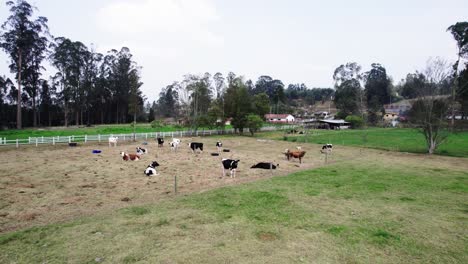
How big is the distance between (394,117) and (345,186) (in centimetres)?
8555

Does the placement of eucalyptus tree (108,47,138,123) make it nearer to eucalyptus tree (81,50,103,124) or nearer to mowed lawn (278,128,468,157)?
eucalyptus tree (81,50,103,124)

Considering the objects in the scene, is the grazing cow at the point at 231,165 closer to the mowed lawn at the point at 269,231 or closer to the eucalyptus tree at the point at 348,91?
the mowed lawn at the point at 269,231

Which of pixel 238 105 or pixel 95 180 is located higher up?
pixel 238 105

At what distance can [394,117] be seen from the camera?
272ft

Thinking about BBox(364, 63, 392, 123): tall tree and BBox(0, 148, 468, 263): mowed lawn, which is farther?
BBox(364, 63, 392, 123): tall tree

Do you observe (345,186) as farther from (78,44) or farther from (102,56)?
(102,56)

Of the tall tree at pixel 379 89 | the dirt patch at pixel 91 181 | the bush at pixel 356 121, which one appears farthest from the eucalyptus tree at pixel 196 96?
the tall tree at pixel 379 89

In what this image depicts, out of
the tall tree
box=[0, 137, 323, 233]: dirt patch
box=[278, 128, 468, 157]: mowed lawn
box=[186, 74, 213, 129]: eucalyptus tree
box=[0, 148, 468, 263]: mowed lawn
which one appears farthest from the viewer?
the tall tree

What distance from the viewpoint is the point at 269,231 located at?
6.75 metres

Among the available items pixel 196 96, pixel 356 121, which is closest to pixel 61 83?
pixel 196 96

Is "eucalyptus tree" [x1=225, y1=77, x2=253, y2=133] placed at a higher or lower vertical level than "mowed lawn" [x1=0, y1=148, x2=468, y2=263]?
higher

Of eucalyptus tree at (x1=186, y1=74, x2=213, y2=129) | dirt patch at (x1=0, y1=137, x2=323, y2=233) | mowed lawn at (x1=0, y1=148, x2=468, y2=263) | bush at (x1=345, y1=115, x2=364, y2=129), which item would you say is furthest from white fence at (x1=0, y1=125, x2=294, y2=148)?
bush at (x1=345, y1=115, x2=364, y2=129)

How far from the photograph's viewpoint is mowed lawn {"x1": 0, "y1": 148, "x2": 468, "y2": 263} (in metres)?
5.57

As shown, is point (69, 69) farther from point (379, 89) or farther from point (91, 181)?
point (379, 89)
